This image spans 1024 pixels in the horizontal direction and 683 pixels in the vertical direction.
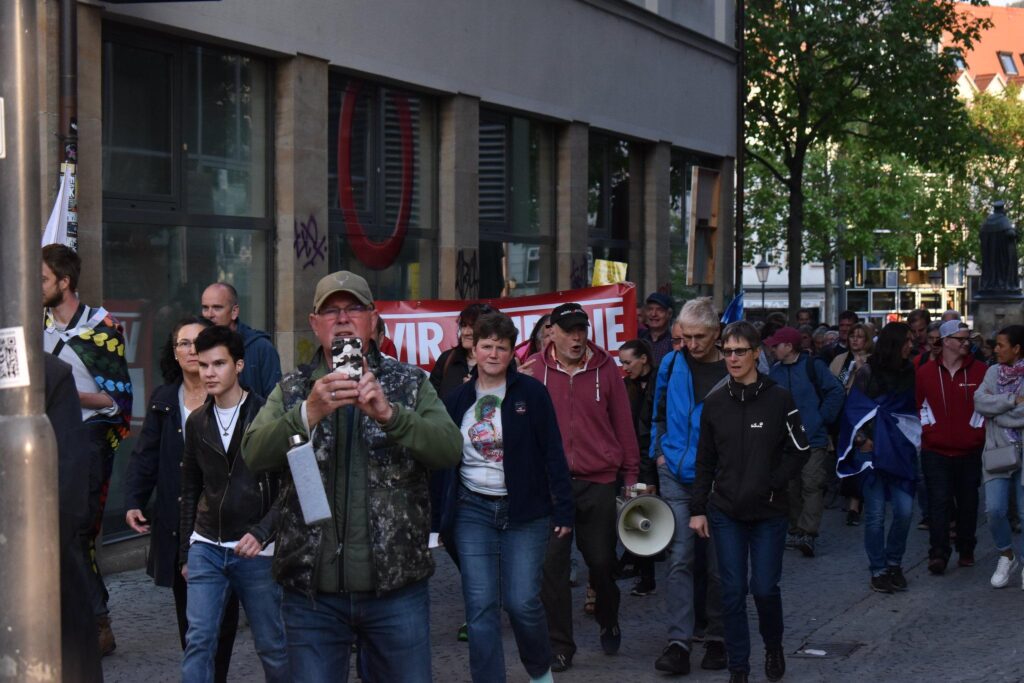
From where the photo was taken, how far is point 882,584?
10414 mm

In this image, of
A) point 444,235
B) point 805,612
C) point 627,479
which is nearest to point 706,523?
point 627,479

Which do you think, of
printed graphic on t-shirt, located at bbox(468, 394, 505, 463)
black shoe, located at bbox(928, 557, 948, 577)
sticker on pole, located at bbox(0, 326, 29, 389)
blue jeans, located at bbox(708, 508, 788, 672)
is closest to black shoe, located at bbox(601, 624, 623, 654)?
blue jeans, located at bbox(708, 508, 788, 672)

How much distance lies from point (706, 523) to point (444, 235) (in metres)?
8.31

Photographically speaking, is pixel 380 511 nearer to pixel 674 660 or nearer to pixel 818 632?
pixel 674 660

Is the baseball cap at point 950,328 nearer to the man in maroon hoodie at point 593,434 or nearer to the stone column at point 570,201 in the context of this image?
the man in maroon hoodie at point 593,434

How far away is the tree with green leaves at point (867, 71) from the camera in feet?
94.3

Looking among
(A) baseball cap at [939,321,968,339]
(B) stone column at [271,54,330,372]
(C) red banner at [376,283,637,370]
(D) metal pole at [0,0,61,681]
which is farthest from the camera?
(B) stone column at [271,54,330,372]

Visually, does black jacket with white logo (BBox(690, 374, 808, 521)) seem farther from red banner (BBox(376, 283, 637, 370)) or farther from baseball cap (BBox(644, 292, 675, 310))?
baseball cap (BBox(644, 292, 675, 310))

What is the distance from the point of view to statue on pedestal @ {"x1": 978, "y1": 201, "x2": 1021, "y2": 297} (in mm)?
27172

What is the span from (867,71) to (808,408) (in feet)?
61.1

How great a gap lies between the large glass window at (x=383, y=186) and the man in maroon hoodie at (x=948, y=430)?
5.46 m

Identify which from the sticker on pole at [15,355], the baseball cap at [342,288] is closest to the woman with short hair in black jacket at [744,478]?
the baseball cap at [342,288]

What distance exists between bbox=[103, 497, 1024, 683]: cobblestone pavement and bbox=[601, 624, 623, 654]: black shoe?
5 centimetres

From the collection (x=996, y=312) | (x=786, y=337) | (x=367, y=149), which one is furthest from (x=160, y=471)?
(x=996, y=312)
